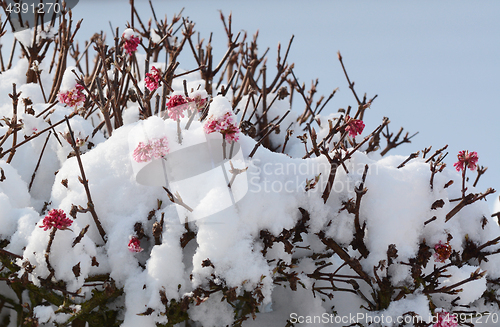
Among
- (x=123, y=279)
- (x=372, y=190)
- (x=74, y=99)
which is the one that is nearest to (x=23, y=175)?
(x=74, y=99)

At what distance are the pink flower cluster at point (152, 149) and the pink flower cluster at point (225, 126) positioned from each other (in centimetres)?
22

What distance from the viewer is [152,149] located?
5.65 ft

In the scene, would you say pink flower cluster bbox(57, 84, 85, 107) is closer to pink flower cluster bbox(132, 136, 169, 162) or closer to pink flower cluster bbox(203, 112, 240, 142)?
pink flower cluster bbox(132, 136, 169, 162)

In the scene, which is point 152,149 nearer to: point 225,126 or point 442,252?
point 225,126

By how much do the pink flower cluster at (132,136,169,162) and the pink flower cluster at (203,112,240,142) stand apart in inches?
8.6

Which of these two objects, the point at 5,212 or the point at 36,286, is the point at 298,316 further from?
the point at 5,212

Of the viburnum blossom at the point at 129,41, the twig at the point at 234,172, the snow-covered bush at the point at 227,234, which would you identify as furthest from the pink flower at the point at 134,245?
the viburnum blossom at the point at 129,41

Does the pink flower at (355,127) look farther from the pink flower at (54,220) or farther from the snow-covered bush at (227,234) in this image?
the pink flower at (54,220)

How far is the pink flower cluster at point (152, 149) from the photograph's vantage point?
5.64 ft

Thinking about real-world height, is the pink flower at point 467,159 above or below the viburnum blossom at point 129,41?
below

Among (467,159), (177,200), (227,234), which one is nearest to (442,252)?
(467,159)

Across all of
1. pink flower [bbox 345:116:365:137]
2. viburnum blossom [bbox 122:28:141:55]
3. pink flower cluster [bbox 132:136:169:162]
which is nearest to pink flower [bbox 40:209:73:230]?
pink flower cluster [bbox 132:136:169:162]

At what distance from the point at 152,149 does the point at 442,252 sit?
1.46 m

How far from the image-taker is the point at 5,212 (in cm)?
176
